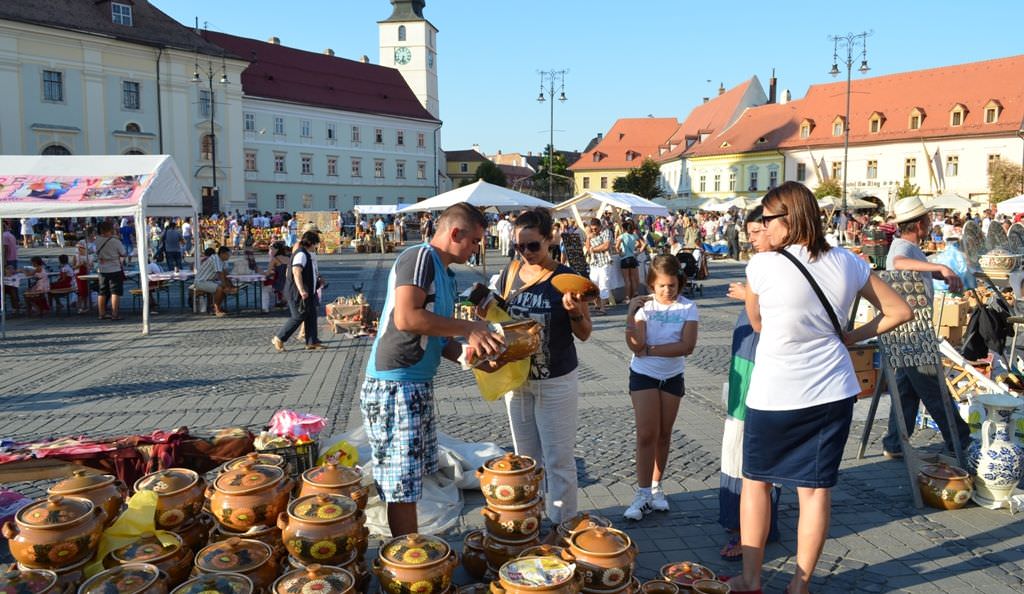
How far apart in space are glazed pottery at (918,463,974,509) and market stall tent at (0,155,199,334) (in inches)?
434

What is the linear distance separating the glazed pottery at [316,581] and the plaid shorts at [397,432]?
1.85 ft

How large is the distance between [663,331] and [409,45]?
7949 cm

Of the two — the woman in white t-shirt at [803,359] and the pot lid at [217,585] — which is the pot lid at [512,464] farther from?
the pot lid at [217,585]

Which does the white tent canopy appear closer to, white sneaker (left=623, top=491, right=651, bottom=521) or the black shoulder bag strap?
white sneaker (left=623, top=491, right=651, bottom=521)

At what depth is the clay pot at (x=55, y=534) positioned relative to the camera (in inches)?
124

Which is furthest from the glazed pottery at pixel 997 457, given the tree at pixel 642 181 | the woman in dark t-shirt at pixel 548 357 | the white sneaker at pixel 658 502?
the tree at pixel 642 181

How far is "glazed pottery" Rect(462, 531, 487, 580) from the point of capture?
377 cm

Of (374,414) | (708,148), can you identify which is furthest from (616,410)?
(708,148)

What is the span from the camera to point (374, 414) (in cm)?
357

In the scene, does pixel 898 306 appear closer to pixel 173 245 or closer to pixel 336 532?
pixel 336 532

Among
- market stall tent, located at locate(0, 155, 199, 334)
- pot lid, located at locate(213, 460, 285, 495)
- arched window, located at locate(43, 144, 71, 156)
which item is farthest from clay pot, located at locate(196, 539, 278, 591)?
arched window, located at locate(43, 144, 71, 156)

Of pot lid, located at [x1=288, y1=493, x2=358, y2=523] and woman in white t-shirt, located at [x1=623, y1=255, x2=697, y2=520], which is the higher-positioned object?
woman in white t-shirt, located at [x1=623, y1=255, x2=697, y2=520]

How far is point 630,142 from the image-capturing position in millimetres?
85125

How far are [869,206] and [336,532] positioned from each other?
129 feet
